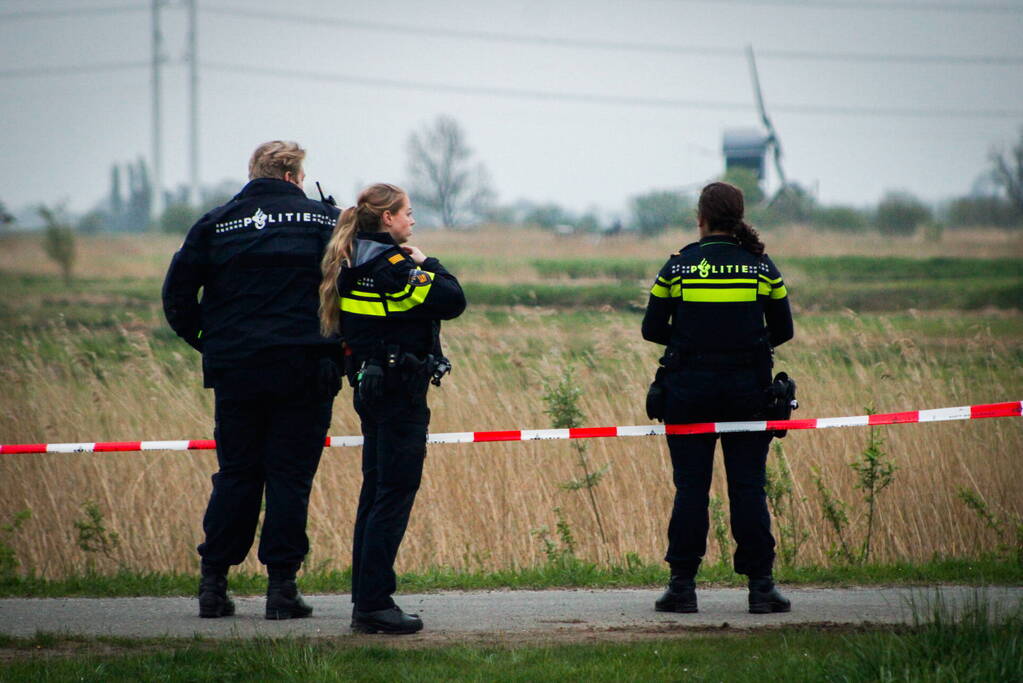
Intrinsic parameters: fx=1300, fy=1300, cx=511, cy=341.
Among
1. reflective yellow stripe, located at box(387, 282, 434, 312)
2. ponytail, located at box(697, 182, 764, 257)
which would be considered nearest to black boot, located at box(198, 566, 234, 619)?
reflective yellow stripe, located at box(387, 282, 434, 312)

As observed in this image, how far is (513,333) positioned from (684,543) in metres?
6.38

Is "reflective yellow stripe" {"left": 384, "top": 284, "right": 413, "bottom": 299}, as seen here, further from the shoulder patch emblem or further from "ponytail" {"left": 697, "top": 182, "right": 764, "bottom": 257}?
"ponytail" {"left": 697, "top": 182, "right": 764, "bottom": 257}

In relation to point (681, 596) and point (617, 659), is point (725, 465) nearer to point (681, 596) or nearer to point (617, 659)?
point (681, 596)

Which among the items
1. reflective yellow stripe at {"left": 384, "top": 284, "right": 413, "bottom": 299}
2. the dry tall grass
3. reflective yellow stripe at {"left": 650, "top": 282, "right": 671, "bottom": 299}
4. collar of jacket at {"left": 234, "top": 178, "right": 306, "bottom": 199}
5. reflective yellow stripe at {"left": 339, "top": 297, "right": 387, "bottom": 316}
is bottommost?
the dry tall grass

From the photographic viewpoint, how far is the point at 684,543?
20.2ft

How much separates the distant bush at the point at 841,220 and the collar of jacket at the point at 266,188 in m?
35.7

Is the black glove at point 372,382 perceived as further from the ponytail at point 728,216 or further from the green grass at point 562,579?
the green grass at point 562,579

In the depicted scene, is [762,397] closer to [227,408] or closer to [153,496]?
[227,408]

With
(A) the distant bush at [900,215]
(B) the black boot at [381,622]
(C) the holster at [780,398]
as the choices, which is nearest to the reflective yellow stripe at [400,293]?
(B) the black boot at [381,622]

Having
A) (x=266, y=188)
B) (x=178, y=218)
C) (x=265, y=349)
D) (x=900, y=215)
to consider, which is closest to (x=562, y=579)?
(x=265, y=349)

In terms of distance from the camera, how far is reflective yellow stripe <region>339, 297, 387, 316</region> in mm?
5742

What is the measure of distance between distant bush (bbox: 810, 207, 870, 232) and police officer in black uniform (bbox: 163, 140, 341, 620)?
3575cm

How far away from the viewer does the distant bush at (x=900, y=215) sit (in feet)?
134

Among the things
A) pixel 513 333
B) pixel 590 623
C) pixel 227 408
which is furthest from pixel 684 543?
pixel 513 333
